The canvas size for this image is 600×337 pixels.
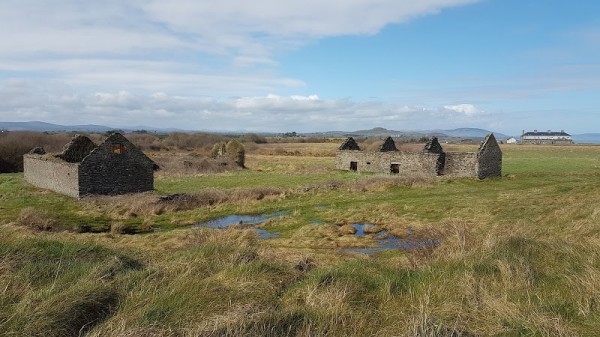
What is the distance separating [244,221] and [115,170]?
11729 millimetres

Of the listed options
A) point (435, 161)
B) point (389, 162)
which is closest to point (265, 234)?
point (435, 161)

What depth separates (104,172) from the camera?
29.8m

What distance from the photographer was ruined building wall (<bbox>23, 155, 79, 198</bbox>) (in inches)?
1159

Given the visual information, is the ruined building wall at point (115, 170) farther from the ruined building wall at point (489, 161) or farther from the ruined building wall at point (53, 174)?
the ruined building wall at point (489, 161)

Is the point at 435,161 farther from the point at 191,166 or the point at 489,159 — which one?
the point at 191,166

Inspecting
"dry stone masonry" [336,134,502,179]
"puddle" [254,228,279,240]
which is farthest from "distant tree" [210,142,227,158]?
"puddle" [254,228,279,240]

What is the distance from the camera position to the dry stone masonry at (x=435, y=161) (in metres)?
39.3

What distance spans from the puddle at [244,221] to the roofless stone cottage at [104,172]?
9549 millimetres

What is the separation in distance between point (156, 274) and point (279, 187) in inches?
1021

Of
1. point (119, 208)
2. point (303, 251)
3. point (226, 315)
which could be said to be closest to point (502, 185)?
point (303, 251)

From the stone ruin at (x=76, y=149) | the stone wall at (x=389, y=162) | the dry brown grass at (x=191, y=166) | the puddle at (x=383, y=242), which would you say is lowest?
the puddle at (x=383, y=242)

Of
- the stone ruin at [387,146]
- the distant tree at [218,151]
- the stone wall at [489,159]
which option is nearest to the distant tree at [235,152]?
the distant tree at [218,151]

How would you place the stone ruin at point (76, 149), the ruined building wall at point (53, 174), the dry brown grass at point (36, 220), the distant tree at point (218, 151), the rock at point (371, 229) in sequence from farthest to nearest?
the distant tree at point (218, 151) < the stone ruin at point (76, 149) < the ruined building wall at point (53, 174) < the rock at point (371, 229) < the dry brown grass at point (36, 220)

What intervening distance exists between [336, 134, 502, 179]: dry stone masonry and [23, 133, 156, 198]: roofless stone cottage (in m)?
22.9
